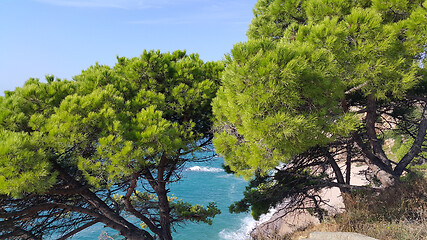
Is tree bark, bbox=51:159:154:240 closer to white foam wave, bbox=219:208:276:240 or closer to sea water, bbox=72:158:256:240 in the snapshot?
sea water, bbox=72:158:256:240

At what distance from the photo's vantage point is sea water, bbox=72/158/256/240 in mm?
19578

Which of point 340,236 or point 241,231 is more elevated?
point 241,231

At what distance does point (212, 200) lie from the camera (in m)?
25.6

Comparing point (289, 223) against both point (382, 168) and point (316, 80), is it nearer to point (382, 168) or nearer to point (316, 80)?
point (382, 168)

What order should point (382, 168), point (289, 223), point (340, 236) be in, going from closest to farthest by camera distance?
point (340, 236)
point (382, 168)
point (289, 223)

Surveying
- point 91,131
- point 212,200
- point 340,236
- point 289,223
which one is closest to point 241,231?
point 212,200

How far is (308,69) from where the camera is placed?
4.50m

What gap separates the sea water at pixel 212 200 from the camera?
1958 cm

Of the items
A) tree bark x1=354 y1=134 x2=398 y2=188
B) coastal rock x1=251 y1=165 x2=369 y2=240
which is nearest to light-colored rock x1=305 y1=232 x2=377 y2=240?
coastal rock x1=251 y1=165 x2=369 y2=240

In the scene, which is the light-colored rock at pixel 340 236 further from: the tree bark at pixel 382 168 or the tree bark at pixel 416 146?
the tree bark at pixel 416 146

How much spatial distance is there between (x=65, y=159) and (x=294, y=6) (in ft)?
20.4

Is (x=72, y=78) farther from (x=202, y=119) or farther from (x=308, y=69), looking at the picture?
(x=308, y=69)

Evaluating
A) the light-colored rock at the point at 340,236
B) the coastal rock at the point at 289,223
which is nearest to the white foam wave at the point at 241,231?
the coastal rock at the point at 289,223

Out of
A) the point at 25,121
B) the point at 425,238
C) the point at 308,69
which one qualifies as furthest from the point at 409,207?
the point at 25,121
